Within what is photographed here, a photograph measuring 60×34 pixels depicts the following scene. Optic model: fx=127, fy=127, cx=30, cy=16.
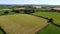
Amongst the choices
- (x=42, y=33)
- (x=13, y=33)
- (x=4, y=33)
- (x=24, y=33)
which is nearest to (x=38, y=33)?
(x=42, y=33)

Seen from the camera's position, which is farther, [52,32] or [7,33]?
[52,32]

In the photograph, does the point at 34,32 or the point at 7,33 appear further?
the point at 34,32

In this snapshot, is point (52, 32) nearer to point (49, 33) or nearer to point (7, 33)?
point (49, 33)

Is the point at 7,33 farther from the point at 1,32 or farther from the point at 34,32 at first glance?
the point at 34,32

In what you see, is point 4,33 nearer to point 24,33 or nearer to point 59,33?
point 24,33

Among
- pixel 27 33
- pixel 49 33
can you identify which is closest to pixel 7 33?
pixel 27 33

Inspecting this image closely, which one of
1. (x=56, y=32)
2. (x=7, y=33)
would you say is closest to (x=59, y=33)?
(x=56, y=32)
